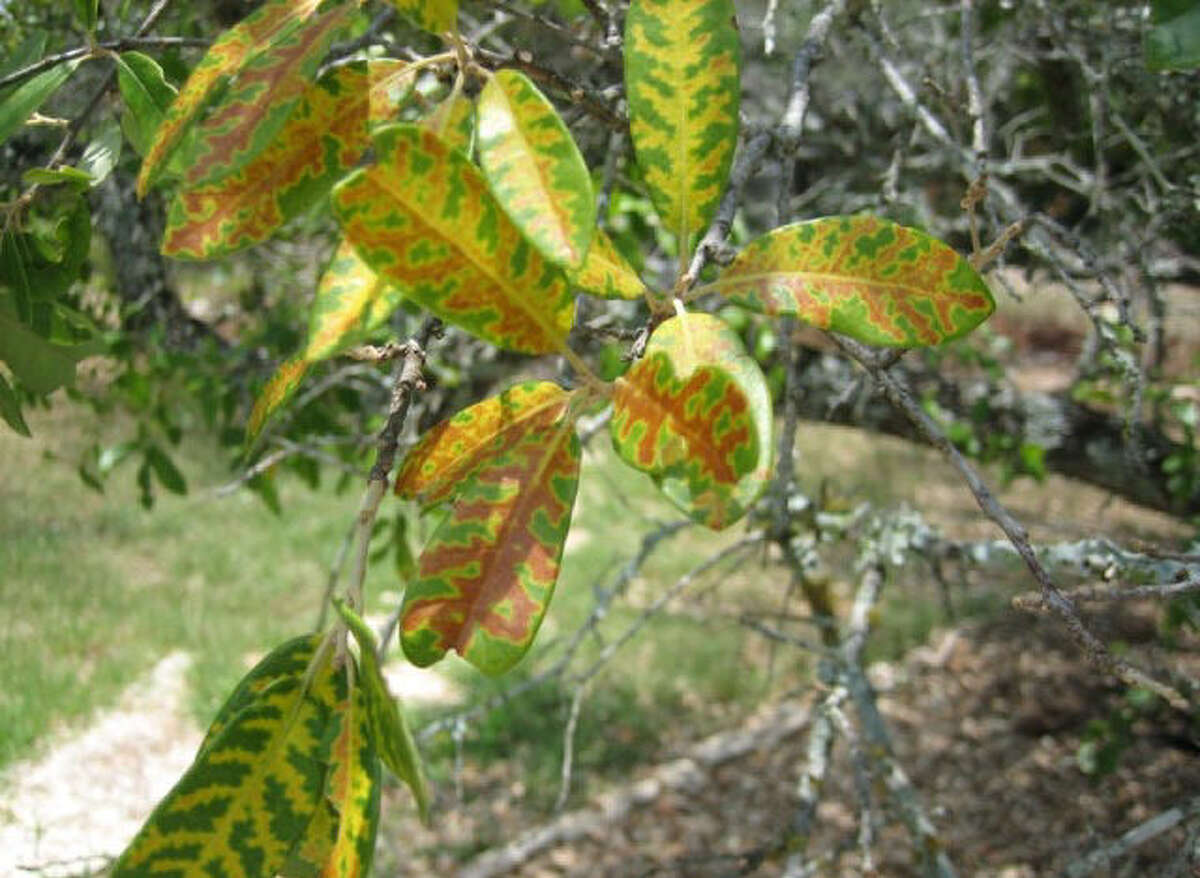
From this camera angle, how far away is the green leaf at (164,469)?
196 cm

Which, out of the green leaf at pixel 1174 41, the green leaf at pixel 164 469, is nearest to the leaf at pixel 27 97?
the green leaf at pixel 1174 41

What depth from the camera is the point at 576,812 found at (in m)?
3.06

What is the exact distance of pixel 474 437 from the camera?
0.55 meters

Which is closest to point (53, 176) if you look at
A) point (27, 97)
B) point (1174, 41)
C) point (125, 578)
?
point (27, 97)

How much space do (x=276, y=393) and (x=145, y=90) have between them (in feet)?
1.00

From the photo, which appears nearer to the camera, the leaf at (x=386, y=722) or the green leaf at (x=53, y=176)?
the leaf at (x=386, y=722)

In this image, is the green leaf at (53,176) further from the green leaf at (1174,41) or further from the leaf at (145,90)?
the green leaf at (1174,41)

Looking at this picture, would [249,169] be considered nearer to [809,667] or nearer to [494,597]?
[494,597]

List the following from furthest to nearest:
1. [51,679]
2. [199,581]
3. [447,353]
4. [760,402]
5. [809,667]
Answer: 1. [809,667]
2. [199,581]
3. [447,353]
4. [51,679]
5. [760,402]

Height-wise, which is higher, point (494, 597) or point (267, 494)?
point (494, 597)

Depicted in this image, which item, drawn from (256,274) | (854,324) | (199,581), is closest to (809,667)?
(199,581)

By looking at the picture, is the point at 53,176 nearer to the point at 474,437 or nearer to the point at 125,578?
the point at 474,437

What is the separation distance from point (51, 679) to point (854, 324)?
1824 mm

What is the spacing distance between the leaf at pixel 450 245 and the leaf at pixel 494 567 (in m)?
0.06
